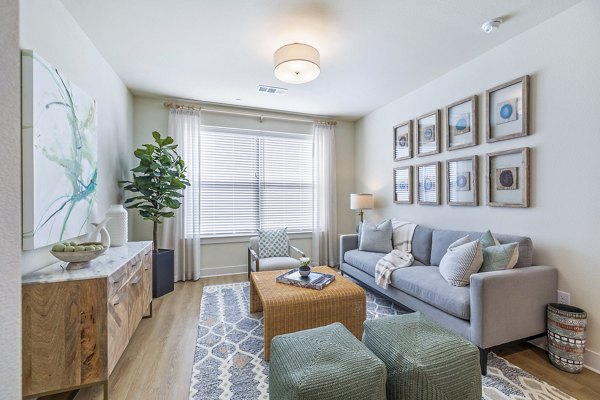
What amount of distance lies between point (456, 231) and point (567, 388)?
4.72 ft

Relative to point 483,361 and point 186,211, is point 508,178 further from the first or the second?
point 186,211

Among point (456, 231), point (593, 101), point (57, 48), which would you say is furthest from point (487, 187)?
point (57, 48)

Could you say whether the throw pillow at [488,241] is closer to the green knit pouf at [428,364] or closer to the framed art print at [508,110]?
the framed art print at [508,110]

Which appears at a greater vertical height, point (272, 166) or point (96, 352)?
point (272, 166)

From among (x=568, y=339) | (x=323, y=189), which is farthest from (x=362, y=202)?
(x=568, y=339)

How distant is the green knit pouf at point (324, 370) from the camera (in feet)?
3.86

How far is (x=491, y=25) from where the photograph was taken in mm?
2215

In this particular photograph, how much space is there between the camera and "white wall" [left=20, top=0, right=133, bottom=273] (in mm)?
1700

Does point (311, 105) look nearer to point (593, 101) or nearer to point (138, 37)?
point (138, 37)

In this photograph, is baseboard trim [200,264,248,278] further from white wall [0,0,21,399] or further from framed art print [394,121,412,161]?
white wall [0,0,21,399]

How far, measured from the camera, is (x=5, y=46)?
2.25 ft

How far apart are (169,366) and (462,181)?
3.30 metres

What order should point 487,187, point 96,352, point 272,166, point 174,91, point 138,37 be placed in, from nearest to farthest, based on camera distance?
point 96,352
point 138,37
point 487,187
point 174,91
point 272,166

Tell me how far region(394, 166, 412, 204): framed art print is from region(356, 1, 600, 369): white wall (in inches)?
36.8
